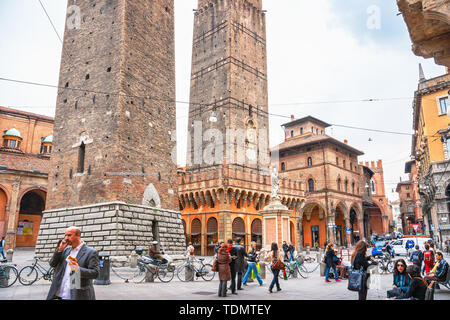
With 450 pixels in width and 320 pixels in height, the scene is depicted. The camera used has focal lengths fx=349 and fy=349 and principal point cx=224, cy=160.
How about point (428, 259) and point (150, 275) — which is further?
point (150, 275)

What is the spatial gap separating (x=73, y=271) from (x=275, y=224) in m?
14.6

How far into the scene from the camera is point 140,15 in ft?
→ 61.7

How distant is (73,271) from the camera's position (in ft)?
12.8

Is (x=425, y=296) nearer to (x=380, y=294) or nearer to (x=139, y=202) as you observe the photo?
(x=380, y=294)

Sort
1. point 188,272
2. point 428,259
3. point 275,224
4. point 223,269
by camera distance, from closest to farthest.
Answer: point 223,269 < point 428,259 < point 188,272 < point 275,224

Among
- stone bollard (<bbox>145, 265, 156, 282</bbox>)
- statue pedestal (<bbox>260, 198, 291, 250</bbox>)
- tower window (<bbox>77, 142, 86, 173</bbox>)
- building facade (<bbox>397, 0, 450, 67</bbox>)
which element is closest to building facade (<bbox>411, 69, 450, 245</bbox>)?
statue pedestal (<bbox>260, 198, 291, 250</bbox>)

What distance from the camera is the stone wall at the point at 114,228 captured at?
15.3m

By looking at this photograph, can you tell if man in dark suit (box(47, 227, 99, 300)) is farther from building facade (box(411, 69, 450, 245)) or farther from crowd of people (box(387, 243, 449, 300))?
building facade (box(411, 69, 450, 245))

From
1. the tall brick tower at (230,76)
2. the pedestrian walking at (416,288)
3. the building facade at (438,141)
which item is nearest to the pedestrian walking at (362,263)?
the pedestrian walking at (416,288)

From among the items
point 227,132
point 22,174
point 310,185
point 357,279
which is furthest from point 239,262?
point 310,185

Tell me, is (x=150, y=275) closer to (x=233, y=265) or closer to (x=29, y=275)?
(x=233, y=265)

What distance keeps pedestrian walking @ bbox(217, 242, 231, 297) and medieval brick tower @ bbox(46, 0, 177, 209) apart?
8788mm

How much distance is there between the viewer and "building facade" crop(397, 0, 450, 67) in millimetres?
5234
